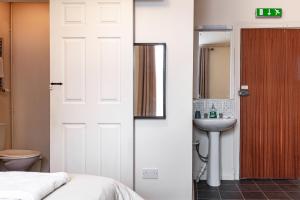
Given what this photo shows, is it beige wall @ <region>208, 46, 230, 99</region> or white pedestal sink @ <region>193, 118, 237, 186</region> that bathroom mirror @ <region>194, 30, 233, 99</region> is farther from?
white pedestal sink @ <region>193, 118, 237, 186</region>

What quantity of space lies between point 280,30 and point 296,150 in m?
1.54

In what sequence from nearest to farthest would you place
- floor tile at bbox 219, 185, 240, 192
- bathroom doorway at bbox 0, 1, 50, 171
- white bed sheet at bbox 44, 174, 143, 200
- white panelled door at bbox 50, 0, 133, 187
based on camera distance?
white bed sheet at bbox 44, 174, 143, 200 → white panelled door at bbox 50, 0, 133, 187 → floor tile at bbox 219, 185, 240, 192 → bathroom doorway at bbox 0, 1, 50, 171

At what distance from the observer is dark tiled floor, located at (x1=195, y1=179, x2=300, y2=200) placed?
133 inches

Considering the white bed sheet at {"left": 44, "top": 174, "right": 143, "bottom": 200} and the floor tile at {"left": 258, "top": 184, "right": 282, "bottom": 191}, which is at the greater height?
the white bed sheet at {"left": 44, "top": 174, "right": 143, "bottom": 200}

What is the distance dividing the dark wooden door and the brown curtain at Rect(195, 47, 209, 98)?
1.52 feet

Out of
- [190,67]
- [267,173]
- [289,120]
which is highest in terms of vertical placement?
[190,67]

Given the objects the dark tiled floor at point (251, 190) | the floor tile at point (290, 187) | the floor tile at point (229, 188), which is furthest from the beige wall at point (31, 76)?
the floor tile at point (290, 187)

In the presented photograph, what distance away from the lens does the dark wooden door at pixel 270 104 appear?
13.1 feet

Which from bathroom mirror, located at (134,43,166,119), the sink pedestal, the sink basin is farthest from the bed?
the sink pedestal

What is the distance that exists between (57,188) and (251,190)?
2.69 meters

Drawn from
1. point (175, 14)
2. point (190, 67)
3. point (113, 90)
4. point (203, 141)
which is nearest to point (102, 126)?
point (113, 90)

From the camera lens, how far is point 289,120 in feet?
13.2

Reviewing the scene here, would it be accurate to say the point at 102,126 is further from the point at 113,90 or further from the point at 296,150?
the point at 296,150

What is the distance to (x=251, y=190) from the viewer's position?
3.61 metres
